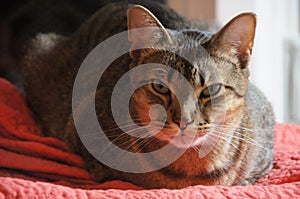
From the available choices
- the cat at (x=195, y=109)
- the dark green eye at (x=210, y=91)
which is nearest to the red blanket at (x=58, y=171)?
the cat at (x=195, y=109)

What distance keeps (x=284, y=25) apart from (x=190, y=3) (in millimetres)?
383

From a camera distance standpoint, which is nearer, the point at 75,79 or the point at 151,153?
the point at 151,153

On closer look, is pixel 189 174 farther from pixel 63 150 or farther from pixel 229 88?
pixel 63 150

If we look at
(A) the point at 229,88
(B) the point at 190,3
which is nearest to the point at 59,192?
(A) the point at 229,88

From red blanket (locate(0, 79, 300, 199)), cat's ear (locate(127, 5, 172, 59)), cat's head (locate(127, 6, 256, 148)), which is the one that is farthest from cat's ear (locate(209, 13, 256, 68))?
red blanket (locate(0, 79, 300, 199))

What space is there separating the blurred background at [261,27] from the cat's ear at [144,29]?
76cm

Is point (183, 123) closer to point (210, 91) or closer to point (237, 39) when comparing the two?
point (210, 91)

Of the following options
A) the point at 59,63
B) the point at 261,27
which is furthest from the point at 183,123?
the point at 261,27

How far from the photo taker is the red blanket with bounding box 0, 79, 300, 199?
96cm

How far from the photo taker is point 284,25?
2023mm

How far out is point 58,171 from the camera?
125cm

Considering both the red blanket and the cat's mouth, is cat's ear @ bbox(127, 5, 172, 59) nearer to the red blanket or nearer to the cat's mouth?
the cat's mouth

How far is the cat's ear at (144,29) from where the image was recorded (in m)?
1.07

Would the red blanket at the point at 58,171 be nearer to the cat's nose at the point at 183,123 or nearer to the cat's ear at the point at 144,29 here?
the cat's nose at the point at 183,123
